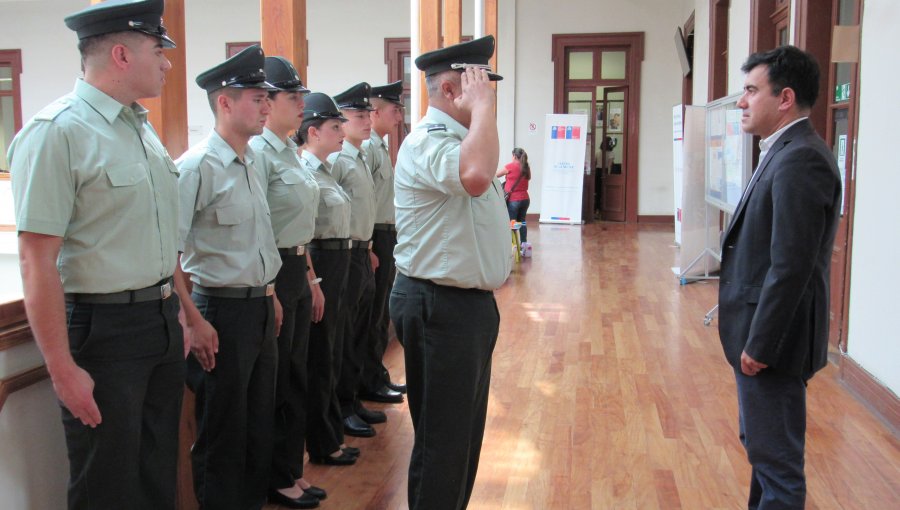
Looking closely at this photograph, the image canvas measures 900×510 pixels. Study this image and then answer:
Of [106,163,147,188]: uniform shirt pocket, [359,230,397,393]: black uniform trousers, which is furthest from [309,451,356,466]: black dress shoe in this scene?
[106,163,147,188]: uniform shirt pocket

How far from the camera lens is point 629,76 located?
48.5ft

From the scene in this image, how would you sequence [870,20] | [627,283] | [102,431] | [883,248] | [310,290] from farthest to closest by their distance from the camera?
[627,283]
[870,20]
[883,248]
[310,290]
[102,431]

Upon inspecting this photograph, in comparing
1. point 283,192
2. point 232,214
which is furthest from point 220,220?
point 283,192

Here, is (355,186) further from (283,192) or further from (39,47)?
(39,47)

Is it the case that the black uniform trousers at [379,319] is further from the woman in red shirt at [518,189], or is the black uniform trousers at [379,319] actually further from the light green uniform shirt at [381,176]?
the woman in red shirt at [518,189]

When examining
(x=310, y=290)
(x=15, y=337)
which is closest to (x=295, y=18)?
(x=310, y=290)

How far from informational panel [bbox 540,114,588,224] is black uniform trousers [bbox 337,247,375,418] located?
10.4 m

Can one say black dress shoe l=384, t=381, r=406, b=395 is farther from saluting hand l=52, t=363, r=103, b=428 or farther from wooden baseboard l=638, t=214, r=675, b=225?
wooden baseboard l=638, t=214, r=675, b=225

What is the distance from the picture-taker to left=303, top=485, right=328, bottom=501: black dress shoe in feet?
10.1

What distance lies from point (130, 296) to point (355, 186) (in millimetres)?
2002

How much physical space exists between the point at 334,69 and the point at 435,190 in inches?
556

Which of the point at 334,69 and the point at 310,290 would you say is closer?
the point at 310,290

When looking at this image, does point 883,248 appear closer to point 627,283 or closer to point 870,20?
point 870,20

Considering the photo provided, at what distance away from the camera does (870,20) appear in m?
4.29
